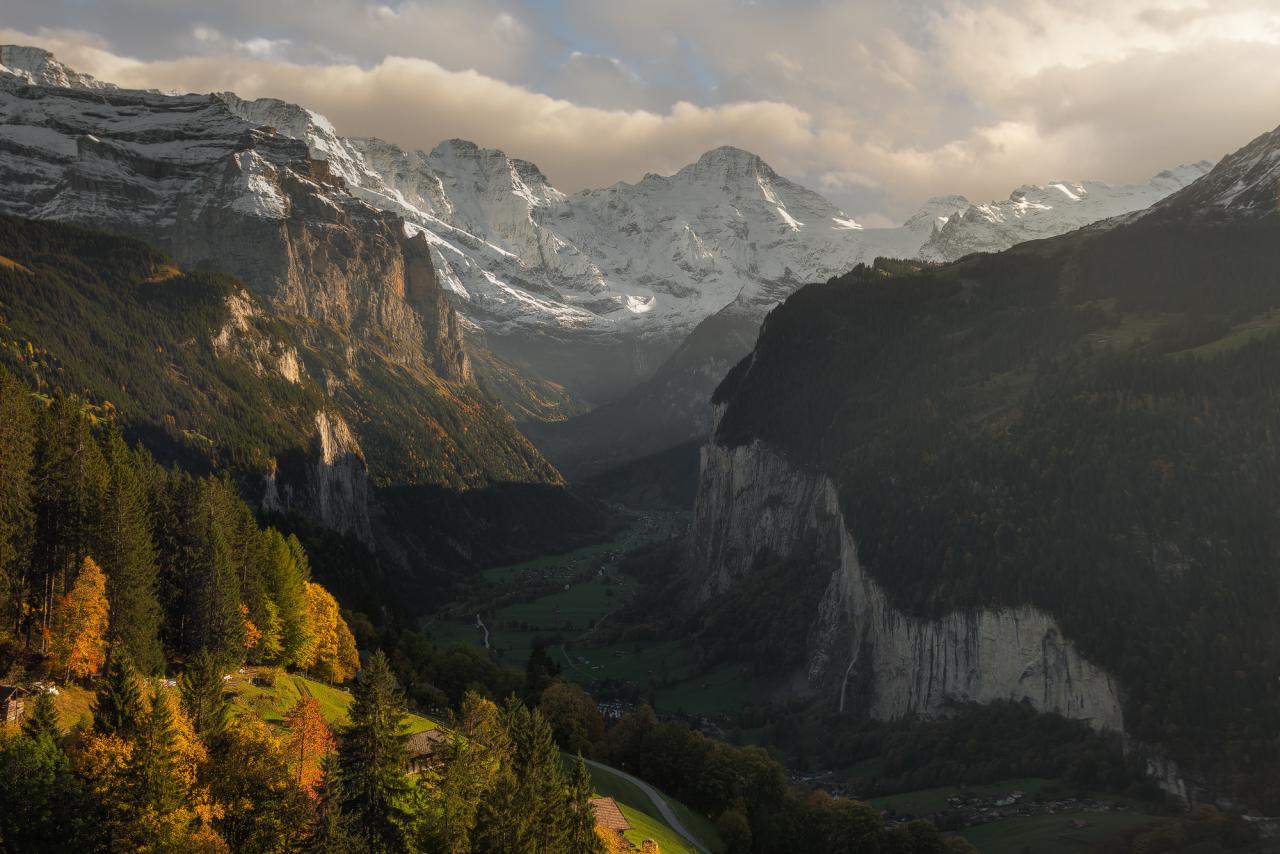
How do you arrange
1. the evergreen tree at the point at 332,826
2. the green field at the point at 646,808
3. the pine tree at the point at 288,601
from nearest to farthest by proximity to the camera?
1. the evergreen tree at the point at 332,826
2. the green field at the point at 646,808
3. the pine tree at the point at 288,601

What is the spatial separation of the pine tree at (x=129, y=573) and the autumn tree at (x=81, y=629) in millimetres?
1716

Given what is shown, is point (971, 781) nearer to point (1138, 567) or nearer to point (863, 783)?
point (863, 783)

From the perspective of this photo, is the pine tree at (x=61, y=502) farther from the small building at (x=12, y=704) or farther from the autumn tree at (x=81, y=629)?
the small building at (x=12, y=704)

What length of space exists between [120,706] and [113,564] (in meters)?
21.1

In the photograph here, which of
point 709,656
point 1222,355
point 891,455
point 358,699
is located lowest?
point 709,656

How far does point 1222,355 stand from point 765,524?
8488 cm

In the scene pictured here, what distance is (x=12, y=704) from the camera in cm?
5294

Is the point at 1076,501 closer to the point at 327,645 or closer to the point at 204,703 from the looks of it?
the point at 327,645

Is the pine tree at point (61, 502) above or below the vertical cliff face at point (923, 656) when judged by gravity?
above

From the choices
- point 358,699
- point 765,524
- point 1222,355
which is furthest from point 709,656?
point 358,699

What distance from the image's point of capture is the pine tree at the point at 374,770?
51719 mm

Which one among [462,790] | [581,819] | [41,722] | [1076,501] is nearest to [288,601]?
[41,722]

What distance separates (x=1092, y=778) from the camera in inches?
3898

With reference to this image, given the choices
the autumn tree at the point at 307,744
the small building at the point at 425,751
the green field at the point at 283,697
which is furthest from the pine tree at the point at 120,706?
the small building at the point at 425,751
